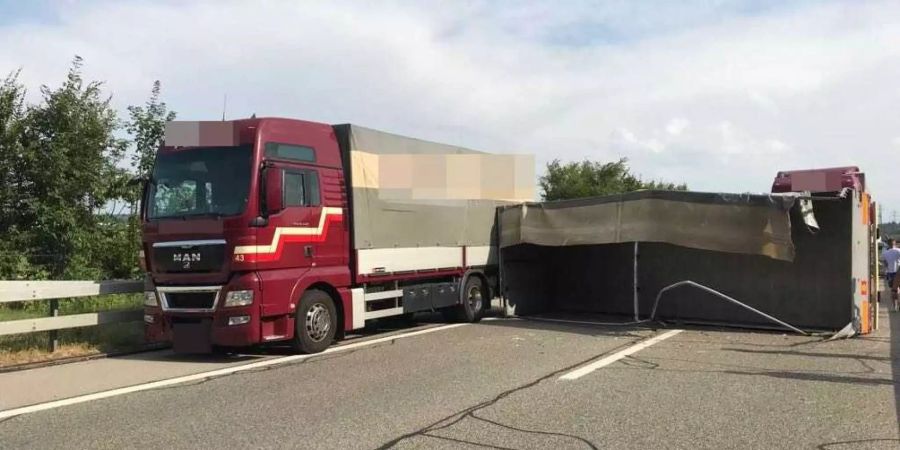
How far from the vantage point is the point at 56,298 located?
9.91 meters

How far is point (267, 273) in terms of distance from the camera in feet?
31.1

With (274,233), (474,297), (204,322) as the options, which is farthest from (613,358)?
(204,322)

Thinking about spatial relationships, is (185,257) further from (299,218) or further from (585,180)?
(585,180)

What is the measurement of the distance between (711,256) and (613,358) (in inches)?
199

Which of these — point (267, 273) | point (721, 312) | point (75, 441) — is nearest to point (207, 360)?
point (267, 273)

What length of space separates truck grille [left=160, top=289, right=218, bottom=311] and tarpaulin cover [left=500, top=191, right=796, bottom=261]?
6788 mm

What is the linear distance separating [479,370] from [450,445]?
3.18 metres

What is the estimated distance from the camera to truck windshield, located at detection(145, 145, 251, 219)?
9.41 meters

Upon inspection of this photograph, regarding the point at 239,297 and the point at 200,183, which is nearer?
the point at 239,297

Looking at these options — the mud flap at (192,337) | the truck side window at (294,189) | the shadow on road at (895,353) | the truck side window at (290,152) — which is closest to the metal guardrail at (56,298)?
the mud flap at (192,337)

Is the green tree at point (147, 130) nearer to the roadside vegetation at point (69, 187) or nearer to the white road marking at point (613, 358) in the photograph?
the roadside vegetation at point (69, 187)

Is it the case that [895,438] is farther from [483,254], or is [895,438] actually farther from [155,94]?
[155,94]

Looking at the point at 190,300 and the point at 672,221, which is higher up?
the point at 672,221

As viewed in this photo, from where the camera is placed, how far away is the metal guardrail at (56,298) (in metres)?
9.38
